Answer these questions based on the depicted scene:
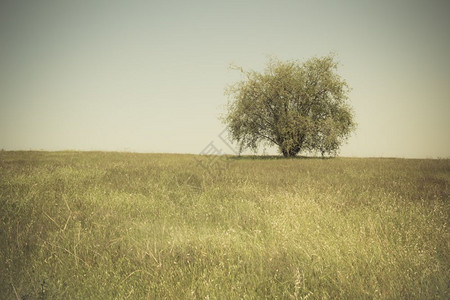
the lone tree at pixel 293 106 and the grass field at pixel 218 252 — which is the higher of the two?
the lone tree at pixel 293 106

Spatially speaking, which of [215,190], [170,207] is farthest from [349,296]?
[215,190]

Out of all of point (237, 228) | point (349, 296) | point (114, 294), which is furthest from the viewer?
point (237, 228)

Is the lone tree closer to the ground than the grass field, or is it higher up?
higher up

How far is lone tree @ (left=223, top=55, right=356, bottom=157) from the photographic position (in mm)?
22891

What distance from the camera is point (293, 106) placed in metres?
24.1

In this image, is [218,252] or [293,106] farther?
[293,106]

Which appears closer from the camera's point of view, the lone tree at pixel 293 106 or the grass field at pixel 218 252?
the grass field at pixel 218 252

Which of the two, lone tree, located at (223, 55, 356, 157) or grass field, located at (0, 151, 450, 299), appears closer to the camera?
grass field, located at (0, 151, 450, 299)

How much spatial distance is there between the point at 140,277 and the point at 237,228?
1.68 m

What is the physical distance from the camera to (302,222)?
3871 millimetres

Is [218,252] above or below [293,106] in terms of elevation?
below

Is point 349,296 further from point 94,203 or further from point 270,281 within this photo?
point 94,203

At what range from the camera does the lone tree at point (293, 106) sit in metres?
22.9

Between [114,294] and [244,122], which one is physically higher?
[244,122]
